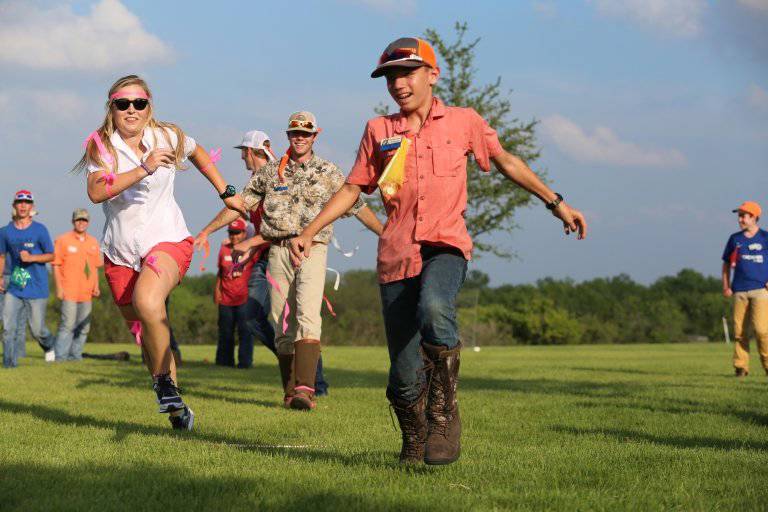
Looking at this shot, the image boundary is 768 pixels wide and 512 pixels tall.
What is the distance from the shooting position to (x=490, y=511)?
14.0 ft

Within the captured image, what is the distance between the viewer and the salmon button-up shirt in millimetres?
5297

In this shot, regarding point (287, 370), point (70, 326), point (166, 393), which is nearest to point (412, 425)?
point (166, 393)

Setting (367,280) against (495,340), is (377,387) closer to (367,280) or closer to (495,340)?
(495,340)

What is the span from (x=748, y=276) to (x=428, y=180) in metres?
11.2

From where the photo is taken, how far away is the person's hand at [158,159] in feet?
20.4

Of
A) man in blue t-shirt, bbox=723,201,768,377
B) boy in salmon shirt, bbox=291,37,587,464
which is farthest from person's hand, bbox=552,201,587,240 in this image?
man in blue t-shirt, bbox=723,201,768,377

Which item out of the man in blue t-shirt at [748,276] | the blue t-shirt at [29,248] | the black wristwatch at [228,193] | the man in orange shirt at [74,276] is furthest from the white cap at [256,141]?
the man in blue t-shirt at [748,276]

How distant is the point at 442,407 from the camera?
521cm

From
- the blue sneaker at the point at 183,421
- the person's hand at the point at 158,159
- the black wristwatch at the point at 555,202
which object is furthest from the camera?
the blue sneaker at the point at 183,421

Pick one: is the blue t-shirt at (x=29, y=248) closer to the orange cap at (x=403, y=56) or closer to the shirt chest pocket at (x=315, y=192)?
the shirt chest pocket at (x=315, y=192)

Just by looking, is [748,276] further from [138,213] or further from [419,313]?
[419,313]

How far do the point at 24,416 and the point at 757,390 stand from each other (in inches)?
324

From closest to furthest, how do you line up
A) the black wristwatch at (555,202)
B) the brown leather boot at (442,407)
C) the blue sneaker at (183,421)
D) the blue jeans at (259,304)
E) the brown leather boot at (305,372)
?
the brown leather boot at (442,407)
the black wristwatch at (555,202)
the blue sneaker at (183,421)
the brown leather boot at (305,372)
the blue jeans at (259,304)

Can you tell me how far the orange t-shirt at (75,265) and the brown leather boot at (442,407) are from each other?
1291cm
